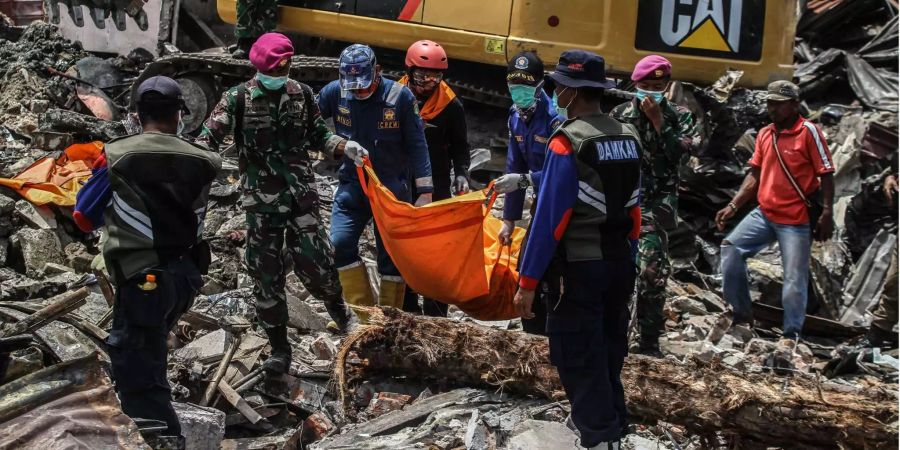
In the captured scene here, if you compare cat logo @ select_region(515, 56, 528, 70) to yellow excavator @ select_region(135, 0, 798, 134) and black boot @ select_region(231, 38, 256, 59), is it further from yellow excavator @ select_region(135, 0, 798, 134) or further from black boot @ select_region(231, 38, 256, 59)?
black boot @ select_region(231, 38, 256, 59)

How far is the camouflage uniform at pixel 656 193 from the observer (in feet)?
20.6

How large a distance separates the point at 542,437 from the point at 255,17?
6.12 metres

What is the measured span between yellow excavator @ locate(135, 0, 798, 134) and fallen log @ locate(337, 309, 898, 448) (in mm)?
4238

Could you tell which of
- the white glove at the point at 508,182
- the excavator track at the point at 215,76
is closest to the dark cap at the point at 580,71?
the white glove at the point at 508,182

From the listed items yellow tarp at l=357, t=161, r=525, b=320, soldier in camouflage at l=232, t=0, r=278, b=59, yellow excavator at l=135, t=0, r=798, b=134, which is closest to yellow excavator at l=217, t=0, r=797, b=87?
yellow excavator at l=135, t=0, r=798, b=134

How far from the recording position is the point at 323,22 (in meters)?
9.90

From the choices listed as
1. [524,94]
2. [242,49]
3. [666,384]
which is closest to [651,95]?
[524,94]

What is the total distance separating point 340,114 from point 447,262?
3.78ft

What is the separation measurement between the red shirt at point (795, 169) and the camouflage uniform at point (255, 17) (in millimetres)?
4754

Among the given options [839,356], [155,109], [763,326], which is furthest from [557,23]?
[155,109]

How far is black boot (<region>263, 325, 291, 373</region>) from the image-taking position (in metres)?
5.86

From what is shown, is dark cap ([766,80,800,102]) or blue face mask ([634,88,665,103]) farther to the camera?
dark cap ([766,80,800,102])

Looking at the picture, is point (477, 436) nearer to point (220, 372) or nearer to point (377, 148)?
point (220, 372)

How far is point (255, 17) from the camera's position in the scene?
985cm
